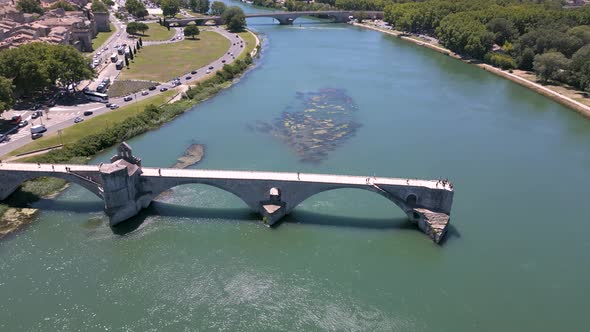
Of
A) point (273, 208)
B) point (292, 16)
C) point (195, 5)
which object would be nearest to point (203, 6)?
point (195, 5)

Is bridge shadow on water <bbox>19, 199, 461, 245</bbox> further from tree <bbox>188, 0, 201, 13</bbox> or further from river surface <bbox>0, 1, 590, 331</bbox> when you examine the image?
tree <bbox>188, 0, 201, 13</bbox>

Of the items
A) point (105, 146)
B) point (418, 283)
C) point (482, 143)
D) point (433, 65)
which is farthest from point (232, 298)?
point (433, 65)

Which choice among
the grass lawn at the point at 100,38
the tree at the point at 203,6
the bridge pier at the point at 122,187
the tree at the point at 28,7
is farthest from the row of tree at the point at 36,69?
the tree at the point at 203,6

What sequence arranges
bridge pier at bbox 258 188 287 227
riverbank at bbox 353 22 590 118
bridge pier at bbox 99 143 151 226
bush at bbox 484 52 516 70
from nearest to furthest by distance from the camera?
bridge pier at bbox 99 143 151 226 → bridge pier at bbox 258 188 287 227 → riverbank at bbox 353 22 590 118 → bush at bbox 484 52 516 70

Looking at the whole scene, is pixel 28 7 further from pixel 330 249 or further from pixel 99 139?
pixel 330 249

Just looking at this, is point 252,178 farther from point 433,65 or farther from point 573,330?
point 433,65

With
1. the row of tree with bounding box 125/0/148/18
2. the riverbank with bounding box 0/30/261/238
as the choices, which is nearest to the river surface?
the riverbank with bounding box 0/30/261/238

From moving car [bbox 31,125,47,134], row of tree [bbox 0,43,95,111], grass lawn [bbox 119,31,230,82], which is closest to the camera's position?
moving car [bbox 31,125,47,134]

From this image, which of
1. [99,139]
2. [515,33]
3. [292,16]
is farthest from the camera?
[292,16]
